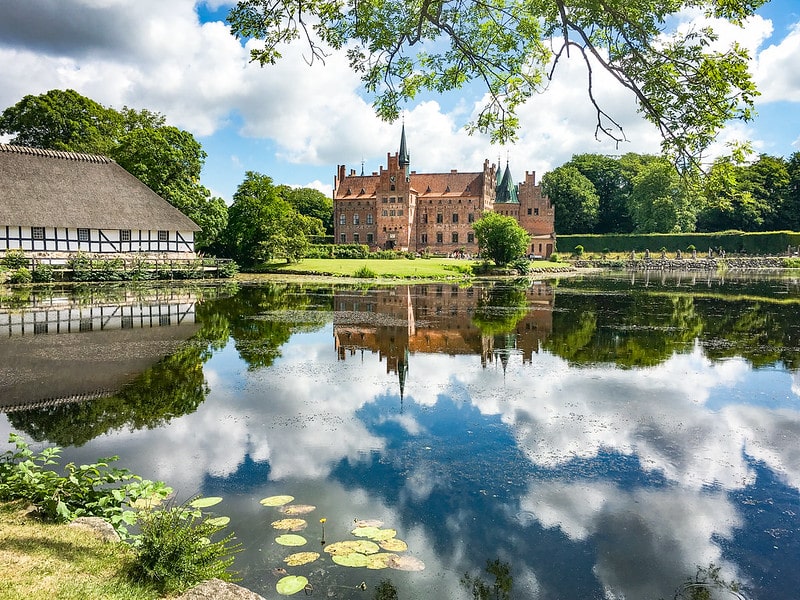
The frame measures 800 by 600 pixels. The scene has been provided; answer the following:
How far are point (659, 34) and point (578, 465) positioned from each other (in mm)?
4989

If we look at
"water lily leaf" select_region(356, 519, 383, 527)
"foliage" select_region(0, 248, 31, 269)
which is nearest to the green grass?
"foliage" select_region(0, 248, 31, 269)

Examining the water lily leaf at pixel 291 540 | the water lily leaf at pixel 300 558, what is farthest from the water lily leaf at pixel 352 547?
the water lily leaf at pixel 291 540

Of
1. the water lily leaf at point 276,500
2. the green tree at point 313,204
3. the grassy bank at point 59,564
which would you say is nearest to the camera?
the grassy bank at point 59,564

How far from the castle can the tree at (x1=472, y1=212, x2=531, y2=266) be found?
29060 millimetres

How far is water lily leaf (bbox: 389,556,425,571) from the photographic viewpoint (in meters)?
4.99

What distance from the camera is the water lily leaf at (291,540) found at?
17.4 feet

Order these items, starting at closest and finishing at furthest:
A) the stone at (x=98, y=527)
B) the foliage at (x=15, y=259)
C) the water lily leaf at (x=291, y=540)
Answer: the stone at (x=98, y=527), the water lily leaf at (x=291, y=540), the foliage at (x=15, y=259)

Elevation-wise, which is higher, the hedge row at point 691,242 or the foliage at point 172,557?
the hedge row at point 691,242

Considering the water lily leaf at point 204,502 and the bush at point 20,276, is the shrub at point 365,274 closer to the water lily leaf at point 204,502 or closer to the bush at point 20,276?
the bush at point 20,276

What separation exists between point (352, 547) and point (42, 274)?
34492mm

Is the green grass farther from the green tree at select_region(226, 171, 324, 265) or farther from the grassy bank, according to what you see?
the grassy bank

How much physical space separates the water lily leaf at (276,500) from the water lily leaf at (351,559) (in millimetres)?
1187

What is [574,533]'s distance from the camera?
560 centimetres

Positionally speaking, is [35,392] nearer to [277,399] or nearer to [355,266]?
[277,399]
